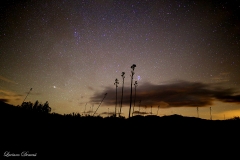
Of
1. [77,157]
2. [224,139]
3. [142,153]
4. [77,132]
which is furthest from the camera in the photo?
[224,139]

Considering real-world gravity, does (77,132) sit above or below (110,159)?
above

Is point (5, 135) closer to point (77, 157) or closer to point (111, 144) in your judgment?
point (77, 157)

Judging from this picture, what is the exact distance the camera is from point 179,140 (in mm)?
11766

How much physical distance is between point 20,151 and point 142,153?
28.1ft

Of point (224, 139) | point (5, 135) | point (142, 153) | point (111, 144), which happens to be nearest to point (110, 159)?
point (111, 144)

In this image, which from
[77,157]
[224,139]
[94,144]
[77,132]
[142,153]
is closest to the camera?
[77,157]

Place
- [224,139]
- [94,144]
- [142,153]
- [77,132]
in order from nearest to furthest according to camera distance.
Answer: [142,153] → [94,144] → [77,132] → [224,139]

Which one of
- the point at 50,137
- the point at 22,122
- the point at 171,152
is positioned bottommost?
the point at 171,152

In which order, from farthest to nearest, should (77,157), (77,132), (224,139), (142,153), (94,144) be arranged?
(224,139) → (77,132) → (94,144) → (142,153) → (77,157)

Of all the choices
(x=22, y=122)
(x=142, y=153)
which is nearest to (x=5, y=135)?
(x=22, y=122)

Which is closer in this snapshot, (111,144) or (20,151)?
(20,151)

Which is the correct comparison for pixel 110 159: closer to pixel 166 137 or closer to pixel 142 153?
pixel 142 153

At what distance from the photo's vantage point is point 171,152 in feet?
30.7

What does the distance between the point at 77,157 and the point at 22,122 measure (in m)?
8.22
